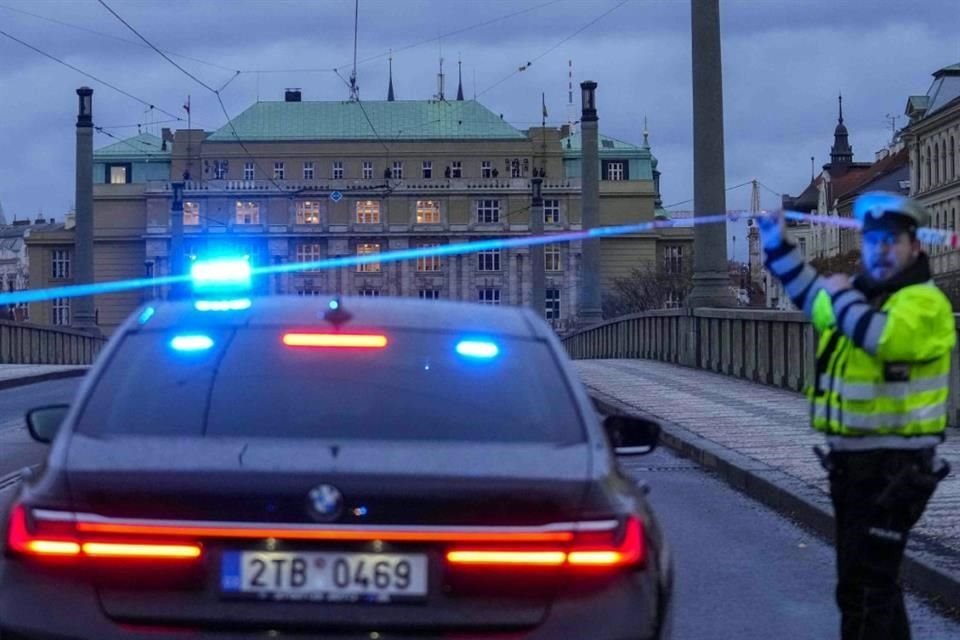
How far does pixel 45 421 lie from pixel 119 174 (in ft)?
408

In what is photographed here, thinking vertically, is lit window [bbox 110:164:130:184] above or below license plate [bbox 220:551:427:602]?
above

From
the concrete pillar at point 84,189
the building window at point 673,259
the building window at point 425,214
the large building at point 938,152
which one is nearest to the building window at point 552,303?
the building window at point 673,259

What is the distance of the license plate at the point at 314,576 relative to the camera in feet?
15.8

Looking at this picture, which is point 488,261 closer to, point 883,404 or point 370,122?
point 370,122

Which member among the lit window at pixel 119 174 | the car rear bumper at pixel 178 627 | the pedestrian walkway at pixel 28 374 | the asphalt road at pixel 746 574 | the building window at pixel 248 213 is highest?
the lit window at pixel 119 174

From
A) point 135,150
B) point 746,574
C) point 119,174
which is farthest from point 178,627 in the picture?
point 119,174

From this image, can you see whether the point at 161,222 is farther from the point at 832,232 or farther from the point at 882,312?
the point at 882,312

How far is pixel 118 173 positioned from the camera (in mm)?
128500

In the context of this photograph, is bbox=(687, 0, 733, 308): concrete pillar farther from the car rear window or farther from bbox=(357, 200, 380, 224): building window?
bbox=(357, 200, 380, 224): building window

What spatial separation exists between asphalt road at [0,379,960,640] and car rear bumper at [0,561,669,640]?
3.36 m

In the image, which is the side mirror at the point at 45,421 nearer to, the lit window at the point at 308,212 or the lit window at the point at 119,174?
the lit window at the point at 308,212

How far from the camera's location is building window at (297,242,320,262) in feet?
379

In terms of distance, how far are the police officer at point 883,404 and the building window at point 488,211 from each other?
113 meters

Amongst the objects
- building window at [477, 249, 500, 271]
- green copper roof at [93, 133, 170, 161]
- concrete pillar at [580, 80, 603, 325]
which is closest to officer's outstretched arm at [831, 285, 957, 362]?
concrete pillar at [580, 80, 603, 325]
